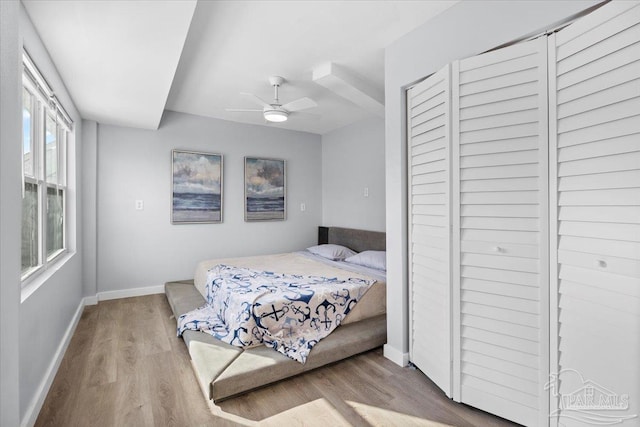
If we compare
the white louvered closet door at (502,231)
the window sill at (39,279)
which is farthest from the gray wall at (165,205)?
the white louvered closet door at (502,231)

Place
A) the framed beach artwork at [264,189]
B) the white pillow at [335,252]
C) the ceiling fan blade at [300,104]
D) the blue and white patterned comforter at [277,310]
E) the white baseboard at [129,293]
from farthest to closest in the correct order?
1. the framed beach artwork at [264,189]
2. the white pillow at [335,252]
3. the white baseboard at [129,293]
4. the ceiling fan blade at [300,104]
5. the blue and white patterned comforter at [277,310]

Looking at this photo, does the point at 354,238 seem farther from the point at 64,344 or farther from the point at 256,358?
the point at 64,344

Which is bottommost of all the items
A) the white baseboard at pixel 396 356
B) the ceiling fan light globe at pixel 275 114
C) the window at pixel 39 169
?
the white baseboard at pixel 396 356

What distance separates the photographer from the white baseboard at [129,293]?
3764 mm

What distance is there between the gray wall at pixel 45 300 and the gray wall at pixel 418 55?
7.03ft

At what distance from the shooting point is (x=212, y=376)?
185 cm

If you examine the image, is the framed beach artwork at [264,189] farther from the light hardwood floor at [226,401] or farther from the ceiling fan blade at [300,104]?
the light hardwood floor at [226,401]

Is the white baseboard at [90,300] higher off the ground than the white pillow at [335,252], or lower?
lower

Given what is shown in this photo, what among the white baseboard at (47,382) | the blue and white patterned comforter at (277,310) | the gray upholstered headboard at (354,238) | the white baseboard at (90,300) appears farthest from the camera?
the gray upholstered headboard at (354,238)

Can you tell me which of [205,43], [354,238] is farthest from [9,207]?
[354,238]

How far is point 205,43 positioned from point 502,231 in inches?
94.6

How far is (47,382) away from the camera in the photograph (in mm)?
1940

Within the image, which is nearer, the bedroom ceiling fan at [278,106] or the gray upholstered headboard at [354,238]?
the bedroom ceiling fan at [278,106]

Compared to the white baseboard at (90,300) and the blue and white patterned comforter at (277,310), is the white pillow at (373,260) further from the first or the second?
the white baseboard at (90,300)
